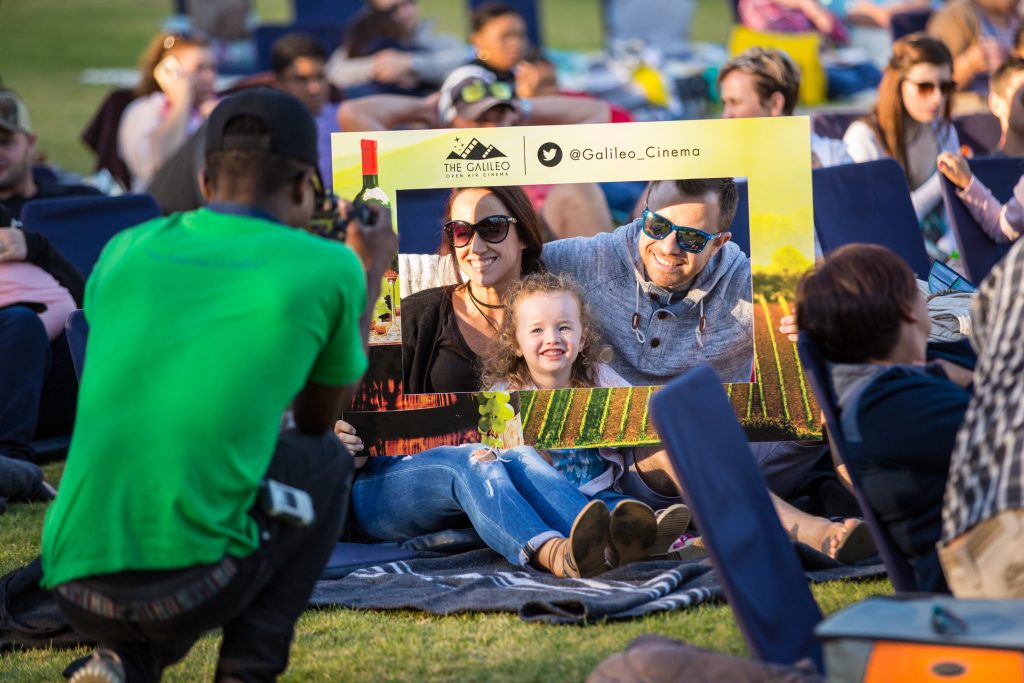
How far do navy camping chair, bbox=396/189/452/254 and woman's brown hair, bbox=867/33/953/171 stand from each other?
295 cm

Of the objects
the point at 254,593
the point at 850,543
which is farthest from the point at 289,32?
the point at 254,593

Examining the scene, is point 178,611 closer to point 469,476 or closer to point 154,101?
point 469,476

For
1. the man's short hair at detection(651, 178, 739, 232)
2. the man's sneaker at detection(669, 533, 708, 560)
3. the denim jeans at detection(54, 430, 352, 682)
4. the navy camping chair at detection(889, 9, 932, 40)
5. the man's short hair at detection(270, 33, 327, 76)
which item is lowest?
the man's sneaker at detection(669, 533, 708, 560)

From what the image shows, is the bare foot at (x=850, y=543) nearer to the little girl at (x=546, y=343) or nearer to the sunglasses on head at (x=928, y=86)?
the little girl at (x=546, y=343)

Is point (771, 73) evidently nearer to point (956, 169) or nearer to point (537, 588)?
point (956, 169)

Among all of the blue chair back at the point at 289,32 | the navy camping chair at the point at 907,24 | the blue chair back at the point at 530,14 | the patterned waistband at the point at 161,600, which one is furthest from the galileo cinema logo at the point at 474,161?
the blue chair back at the point at 530,14

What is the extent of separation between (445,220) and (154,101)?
19.2 feet

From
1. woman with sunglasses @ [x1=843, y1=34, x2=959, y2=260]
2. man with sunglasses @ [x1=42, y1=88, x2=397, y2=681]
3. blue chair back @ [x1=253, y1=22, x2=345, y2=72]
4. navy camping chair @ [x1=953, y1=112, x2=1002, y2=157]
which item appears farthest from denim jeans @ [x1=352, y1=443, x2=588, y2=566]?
blue chair back @ [x1=253, y1=22, x2=345, y2=72]

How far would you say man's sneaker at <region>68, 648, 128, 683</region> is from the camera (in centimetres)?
270

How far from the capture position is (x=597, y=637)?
3477 millimetres

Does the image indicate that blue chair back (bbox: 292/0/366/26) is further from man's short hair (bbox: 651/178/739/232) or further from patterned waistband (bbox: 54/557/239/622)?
patterned waistband (bbox: 54/557/239/622)

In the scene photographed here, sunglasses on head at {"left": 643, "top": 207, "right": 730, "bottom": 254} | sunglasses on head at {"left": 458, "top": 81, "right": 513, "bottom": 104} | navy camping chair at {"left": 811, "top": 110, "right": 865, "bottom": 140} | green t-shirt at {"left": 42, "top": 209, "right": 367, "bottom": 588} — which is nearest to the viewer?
green t-shirt at {"left": 42, "top": 209, "right": 367, "bottom": 588}

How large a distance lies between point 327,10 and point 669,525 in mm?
12185

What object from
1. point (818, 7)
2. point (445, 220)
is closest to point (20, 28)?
point (818, 7)
